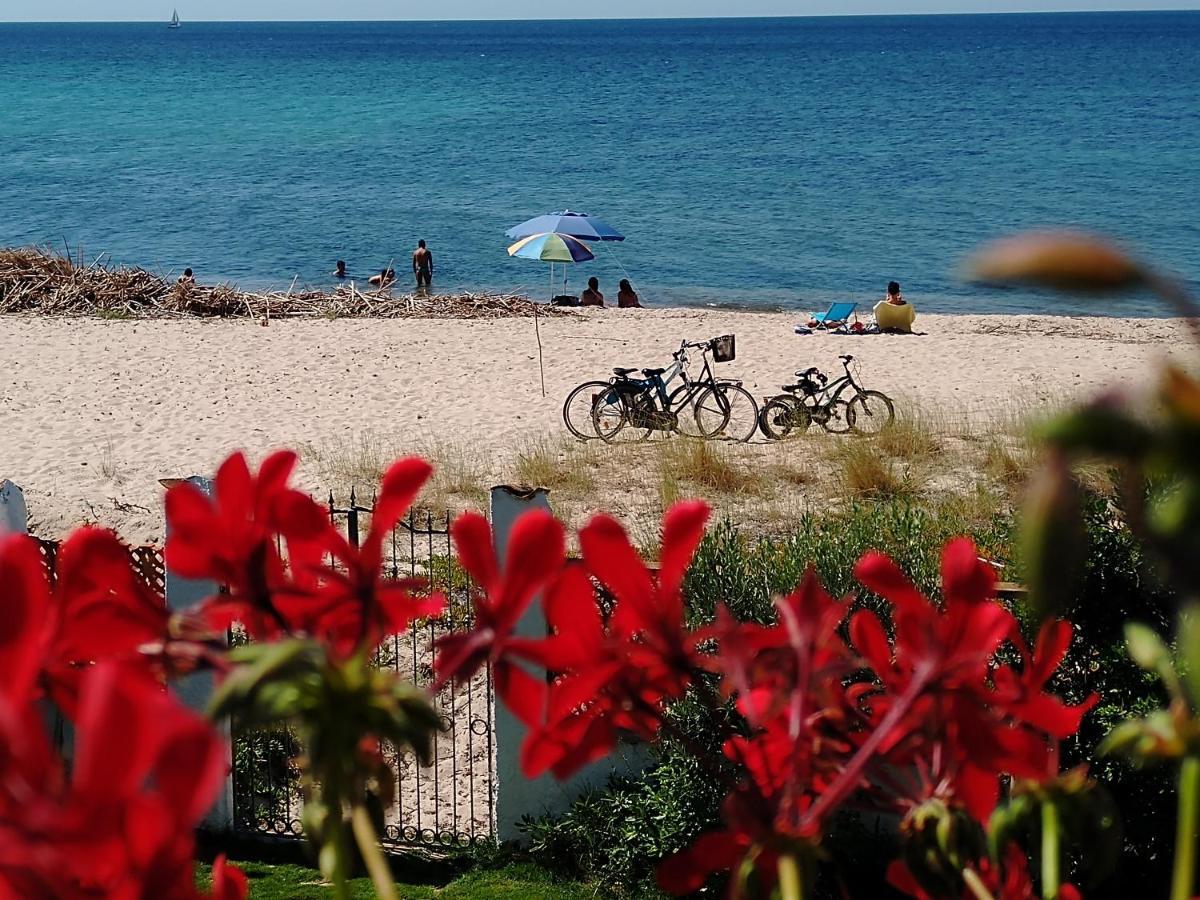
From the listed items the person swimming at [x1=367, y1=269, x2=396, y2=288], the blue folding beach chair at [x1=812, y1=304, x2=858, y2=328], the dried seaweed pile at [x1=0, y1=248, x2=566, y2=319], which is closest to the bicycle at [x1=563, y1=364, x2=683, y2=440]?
the blue folding beach chair at [x1=812, y1=304, x2=858, y2=328]

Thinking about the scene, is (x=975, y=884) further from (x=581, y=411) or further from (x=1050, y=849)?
(x=581, y=411)

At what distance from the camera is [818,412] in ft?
45.5

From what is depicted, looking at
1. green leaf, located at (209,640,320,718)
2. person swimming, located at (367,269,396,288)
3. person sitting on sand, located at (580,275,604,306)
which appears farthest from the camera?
person swimming, located at (367,269,396,288)

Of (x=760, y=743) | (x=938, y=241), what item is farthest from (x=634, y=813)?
(x=938, y=241)

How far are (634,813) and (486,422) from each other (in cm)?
887

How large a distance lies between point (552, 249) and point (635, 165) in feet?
130

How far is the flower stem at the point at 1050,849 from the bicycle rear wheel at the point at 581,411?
12411mm

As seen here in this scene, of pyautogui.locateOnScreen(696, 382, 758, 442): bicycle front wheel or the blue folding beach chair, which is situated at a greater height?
the blue folding beach chair

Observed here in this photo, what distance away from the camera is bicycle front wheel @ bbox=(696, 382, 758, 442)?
13.6 m

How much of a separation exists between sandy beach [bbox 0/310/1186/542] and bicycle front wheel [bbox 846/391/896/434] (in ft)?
1.65

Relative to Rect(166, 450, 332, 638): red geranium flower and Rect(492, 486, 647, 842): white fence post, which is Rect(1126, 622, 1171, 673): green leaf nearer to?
Rect(166, 450, 332, 638): red geranium flower

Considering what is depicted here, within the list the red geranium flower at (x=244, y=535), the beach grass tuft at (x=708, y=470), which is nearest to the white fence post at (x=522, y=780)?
the beach grass tuft at (x=708, y=470)

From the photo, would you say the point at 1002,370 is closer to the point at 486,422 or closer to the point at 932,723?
the point at 486,422

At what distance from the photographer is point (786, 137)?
64.1 m
